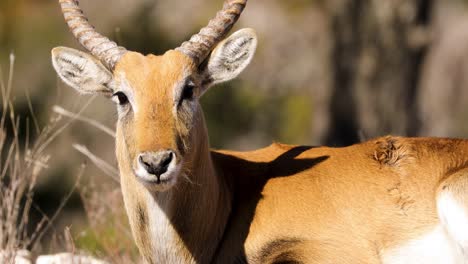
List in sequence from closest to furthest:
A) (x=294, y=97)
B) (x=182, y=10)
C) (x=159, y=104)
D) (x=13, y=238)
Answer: (x=159, y=104) → (x=13, y=238) → (x=294, y=97) → (x=182, y=10)

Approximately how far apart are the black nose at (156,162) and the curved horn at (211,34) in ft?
3.90

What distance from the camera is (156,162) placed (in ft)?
23.9

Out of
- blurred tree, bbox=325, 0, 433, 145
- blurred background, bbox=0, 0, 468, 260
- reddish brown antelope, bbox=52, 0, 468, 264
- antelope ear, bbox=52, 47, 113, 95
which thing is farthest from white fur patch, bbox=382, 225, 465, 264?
blurred tree, bbox=325, 0, 433, 145

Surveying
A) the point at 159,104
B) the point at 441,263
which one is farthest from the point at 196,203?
the point at 441,263

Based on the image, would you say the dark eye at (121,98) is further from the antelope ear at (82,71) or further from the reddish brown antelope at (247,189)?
the antelope ear at (82,71)

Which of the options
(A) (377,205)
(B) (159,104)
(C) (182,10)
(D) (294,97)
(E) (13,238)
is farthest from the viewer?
(C) (182,10)

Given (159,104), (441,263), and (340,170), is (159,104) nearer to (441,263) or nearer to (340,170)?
(340,170)

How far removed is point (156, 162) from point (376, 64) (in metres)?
12.2

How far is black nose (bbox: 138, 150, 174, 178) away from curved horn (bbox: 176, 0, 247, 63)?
119 cm

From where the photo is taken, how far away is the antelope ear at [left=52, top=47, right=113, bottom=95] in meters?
8.33

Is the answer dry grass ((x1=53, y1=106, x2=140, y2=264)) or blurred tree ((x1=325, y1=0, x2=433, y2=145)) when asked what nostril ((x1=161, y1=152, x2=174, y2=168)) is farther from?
blurred tree ((x1=325, y1=0, x2=433, y2=145))

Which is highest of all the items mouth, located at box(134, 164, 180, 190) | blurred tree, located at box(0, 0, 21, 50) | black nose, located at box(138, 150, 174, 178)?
black nose, located at box(138, 150, 174, 178)

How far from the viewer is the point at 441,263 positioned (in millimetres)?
8016

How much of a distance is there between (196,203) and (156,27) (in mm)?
19991
